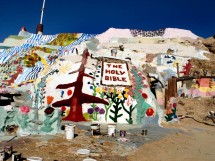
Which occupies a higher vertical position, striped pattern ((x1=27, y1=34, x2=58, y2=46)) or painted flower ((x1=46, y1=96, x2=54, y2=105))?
striped pattern ((x1=27, y1=34, x2=58, y2=46))

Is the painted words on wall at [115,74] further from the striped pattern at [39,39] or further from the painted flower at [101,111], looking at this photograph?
the striped pattern at [39,39]

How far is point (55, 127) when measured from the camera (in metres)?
9.66

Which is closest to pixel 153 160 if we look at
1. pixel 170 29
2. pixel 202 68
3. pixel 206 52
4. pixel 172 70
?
pixel 172 70

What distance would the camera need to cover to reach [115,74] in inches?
541

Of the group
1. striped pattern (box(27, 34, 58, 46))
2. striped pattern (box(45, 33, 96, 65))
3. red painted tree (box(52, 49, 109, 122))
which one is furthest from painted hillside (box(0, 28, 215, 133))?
striped pattern (box(27, 34, 58, 46))

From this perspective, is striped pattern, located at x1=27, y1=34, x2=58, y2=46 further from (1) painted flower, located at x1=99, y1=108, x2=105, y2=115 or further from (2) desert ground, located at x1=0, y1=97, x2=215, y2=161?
(2) desert ground, located at x1=0, y1=97, x2=215, y2=161

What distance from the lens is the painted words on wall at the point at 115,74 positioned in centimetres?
1333

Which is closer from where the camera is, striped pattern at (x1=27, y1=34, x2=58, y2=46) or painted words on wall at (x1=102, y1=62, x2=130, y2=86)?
painted words on wall at (x1=102, y1=62, x2=130, y2=86)

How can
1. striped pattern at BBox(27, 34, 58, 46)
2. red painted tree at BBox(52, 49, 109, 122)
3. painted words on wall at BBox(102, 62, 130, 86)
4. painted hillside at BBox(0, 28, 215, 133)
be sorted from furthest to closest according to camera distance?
1. striped pattern at BBox(27, 34, 58, 46)
2. painted words on wall at BBox(102, 62, 130, 86)
3. red painted tree at BBox(52, 49, 109, 122)
4. painted hillside at BBox(0, 28, 215, 133)

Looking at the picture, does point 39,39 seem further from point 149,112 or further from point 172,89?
point 149,112

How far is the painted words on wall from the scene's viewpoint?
13328 millimetres

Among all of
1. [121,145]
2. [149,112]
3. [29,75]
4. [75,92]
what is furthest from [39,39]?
[121,145]

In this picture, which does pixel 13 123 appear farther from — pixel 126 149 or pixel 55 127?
pixel 126 149

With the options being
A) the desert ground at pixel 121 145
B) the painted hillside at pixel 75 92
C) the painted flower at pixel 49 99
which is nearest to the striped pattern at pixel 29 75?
the painted hillside at pixel 75 92
